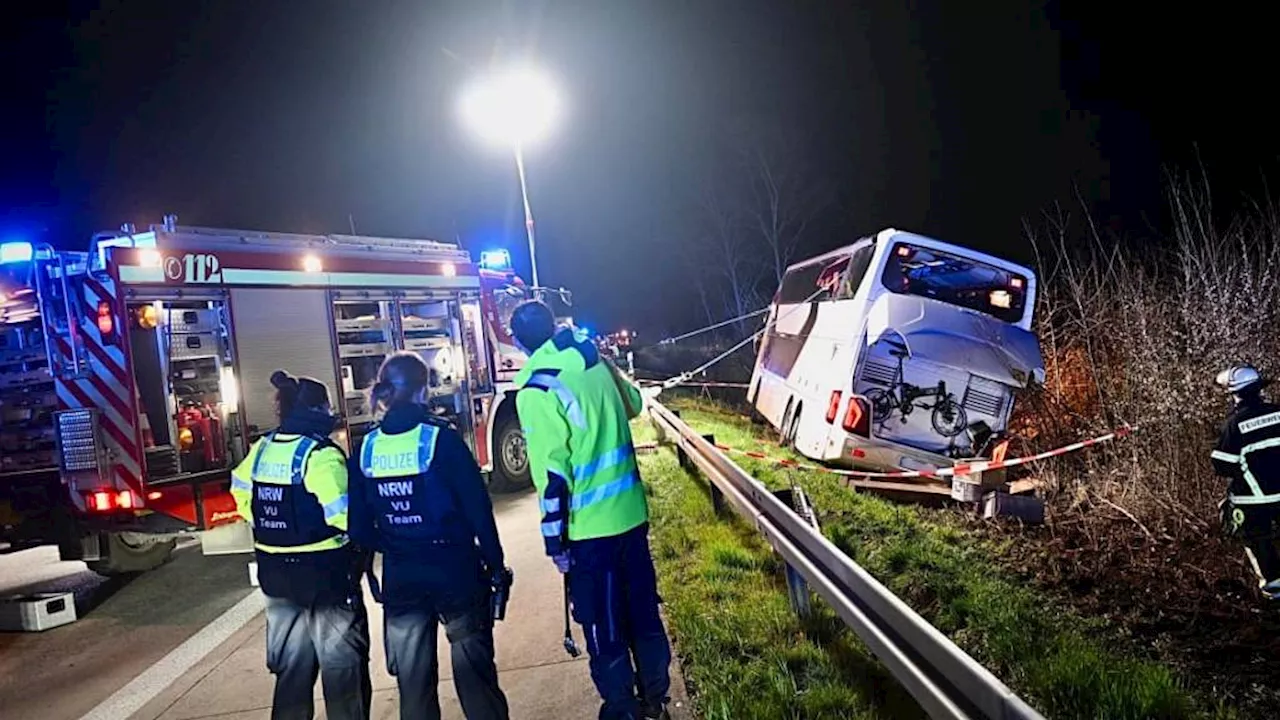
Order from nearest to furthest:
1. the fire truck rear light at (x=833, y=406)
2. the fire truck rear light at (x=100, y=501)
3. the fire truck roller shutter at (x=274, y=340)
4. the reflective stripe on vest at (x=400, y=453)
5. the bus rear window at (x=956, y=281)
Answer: the reflective stripe on vest at (x=400, y=453)
the fire truck rear light at (x=100, y=501)
the fire truck roller shutter at (x=274, y=340)
the fire truck rear light at (x=833, y=406)
the bus rear window at (x=956, y=281)

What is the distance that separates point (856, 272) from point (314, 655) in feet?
22.0

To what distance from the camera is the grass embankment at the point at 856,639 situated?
3346mm

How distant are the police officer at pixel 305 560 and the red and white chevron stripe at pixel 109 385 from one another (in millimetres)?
3184

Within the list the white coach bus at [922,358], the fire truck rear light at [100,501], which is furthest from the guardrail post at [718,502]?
the fire truck rear light at [100,501]

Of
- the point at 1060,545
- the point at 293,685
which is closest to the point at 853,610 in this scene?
the point at 293,685

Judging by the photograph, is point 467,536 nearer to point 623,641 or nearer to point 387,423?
point 387,423

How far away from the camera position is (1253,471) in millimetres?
4332

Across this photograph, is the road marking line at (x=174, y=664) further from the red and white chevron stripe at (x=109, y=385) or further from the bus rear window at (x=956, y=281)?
the bus rear window at (x=956, y=281)

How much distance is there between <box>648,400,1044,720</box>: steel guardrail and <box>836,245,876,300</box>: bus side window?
425 centimetres

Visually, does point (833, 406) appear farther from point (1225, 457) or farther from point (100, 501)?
point (100, 501)

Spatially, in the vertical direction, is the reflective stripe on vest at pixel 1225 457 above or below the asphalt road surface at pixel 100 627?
above

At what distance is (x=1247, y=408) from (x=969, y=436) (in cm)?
339

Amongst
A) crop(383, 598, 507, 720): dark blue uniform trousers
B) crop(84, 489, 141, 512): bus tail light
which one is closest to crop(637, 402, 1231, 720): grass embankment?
crop(383, 598, 507, 720): dark blue uniform trousers

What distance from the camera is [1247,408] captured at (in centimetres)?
444
